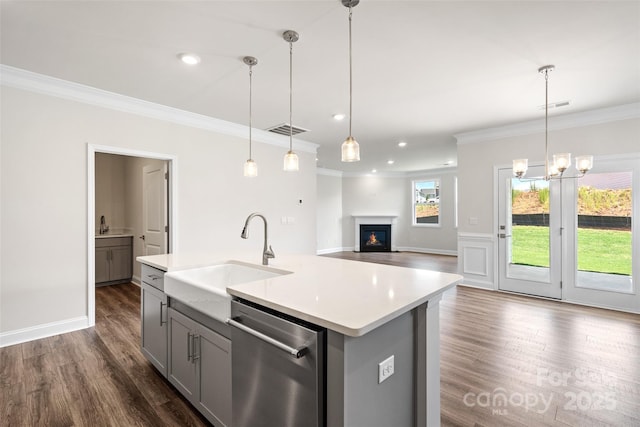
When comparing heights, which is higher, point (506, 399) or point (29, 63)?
point (29, 63)

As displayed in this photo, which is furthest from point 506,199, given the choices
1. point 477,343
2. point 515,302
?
point 477,343

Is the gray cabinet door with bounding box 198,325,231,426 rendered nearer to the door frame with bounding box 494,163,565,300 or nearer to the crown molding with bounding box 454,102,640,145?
the door frame with bounding box 494,163,565,300

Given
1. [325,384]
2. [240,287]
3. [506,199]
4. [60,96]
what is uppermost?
[60,96]

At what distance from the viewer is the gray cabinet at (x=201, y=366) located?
165 centimetres

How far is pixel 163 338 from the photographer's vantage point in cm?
222

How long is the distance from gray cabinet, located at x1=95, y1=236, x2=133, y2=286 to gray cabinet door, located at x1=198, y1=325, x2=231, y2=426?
14.6ft

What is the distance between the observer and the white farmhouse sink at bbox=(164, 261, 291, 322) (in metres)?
1.61

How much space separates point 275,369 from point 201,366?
77 centimetres

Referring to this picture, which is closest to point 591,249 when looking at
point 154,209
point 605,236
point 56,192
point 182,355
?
point 605,236

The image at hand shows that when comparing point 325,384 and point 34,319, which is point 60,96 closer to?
point 34,319

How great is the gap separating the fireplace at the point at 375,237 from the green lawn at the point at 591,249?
215 inches

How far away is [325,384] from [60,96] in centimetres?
394

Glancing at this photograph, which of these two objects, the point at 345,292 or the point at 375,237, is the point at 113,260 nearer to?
the point at 345,292

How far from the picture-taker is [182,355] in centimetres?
200
